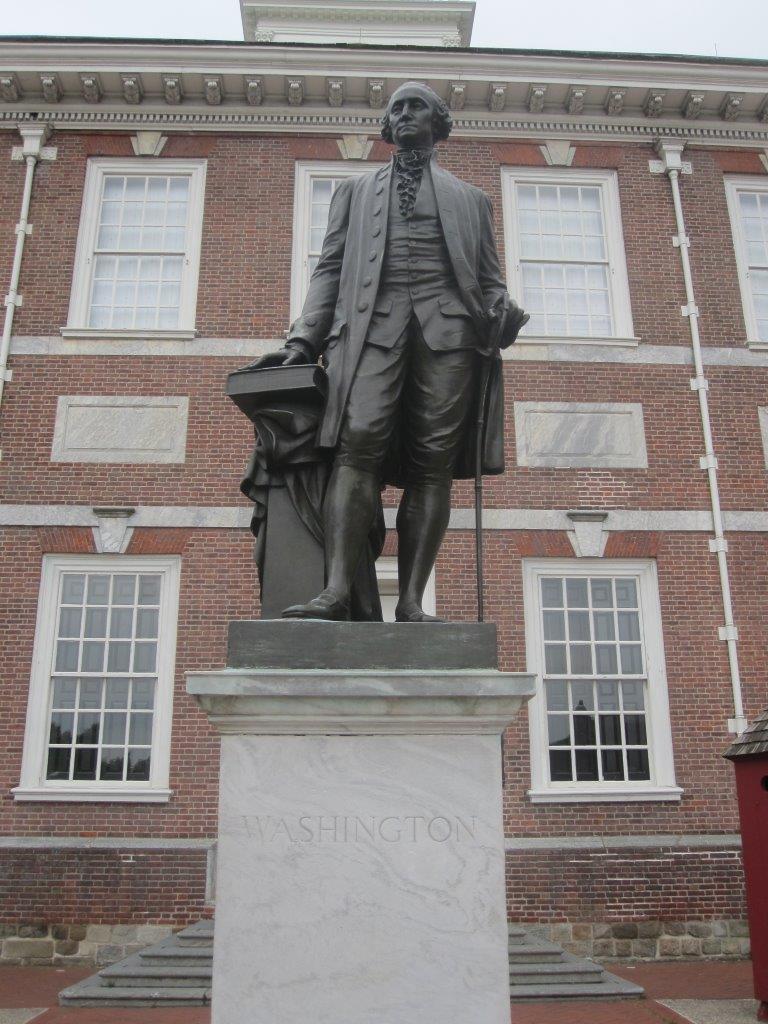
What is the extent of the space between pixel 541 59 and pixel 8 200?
676 cm

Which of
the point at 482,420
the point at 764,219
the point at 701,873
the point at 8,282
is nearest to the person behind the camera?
the point at 482,420

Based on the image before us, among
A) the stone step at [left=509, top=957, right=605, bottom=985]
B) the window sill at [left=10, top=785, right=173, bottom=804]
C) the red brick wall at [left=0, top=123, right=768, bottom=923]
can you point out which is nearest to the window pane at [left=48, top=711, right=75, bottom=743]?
the red brick wall at [left=0, top=123, right=768, bottom=923]

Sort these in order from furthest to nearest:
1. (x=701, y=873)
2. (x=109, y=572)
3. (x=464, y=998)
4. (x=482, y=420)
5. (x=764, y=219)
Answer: (x=764, y=219), (x=109, y=572), (x=701, y=873), (x=482, y=420), (x=464, y=998)

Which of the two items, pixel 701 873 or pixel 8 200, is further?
pixel 8 200

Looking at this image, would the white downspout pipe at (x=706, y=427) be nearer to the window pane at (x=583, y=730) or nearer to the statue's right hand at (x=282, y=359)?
the window pane at (x=583, y=730)

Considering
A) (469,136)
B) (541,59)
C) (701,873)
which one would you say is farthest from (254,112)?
(701,873)

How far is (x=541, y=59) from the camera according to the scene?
464 inches

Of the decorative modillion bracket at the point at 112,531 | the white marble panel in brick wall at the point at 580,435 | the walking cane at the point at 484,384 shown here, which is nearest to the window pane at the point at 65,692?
the decorative modillion bracket at the point at 112,531

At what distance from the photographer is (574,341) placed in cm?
1126

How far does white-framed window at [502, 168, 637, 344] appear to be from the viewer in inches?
458

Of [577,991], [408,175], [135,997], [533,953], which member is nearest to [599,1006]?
[577,991]

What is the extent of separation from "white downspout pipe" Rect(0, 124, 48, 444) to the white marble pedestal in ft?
28.9

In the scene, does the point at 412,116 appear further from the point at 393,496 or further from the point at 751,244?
the point at 751,244

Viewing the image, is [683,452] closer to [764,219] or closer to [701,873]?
[764,219]
